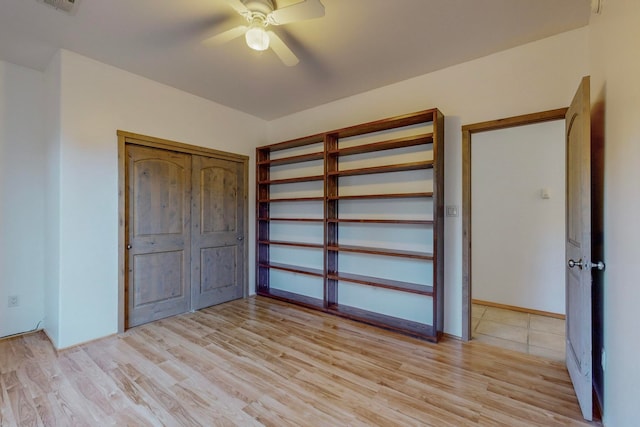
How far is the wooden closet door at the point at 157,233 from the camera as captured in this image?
302cm

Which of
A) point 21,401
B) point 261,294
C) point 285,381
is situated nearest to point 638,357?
point 285,381

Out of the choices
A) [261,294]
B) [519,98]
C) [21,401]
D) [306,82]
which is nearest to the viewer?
[21,401]

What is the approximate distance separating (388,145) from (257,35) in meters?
1.72

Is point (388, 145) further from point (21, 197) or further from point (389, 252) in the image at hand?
point (21, 197)

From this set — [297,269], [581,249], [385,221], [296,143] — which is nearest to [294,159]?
[296,143]

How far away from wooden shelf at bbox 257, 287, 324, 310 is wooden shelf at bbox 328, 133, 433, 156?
1.91m

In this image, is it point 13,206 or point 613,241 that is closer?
point 613,241

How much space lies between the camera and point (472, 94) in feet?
8.92

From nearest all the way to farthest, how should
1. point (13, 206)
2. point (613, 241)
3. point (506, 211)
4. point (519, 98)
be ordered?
point (613, 241), point (519, 98), point (13, 206), point (506, 211)

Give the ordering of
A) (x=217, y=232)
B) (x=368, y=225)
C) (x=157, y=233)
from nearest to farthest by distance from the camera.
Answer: (x=157, y=233)
(x=368, y=225)
(x=217, y=232)

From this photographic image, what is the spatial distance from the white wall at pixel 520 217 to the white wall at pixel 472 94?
1297 millimetres

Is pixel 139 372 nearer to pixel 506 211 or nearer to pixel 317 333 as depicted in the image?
pixel 317 333

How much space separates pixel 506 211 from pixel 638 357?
9.49 ft

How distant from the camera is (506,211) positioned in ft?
12.5
